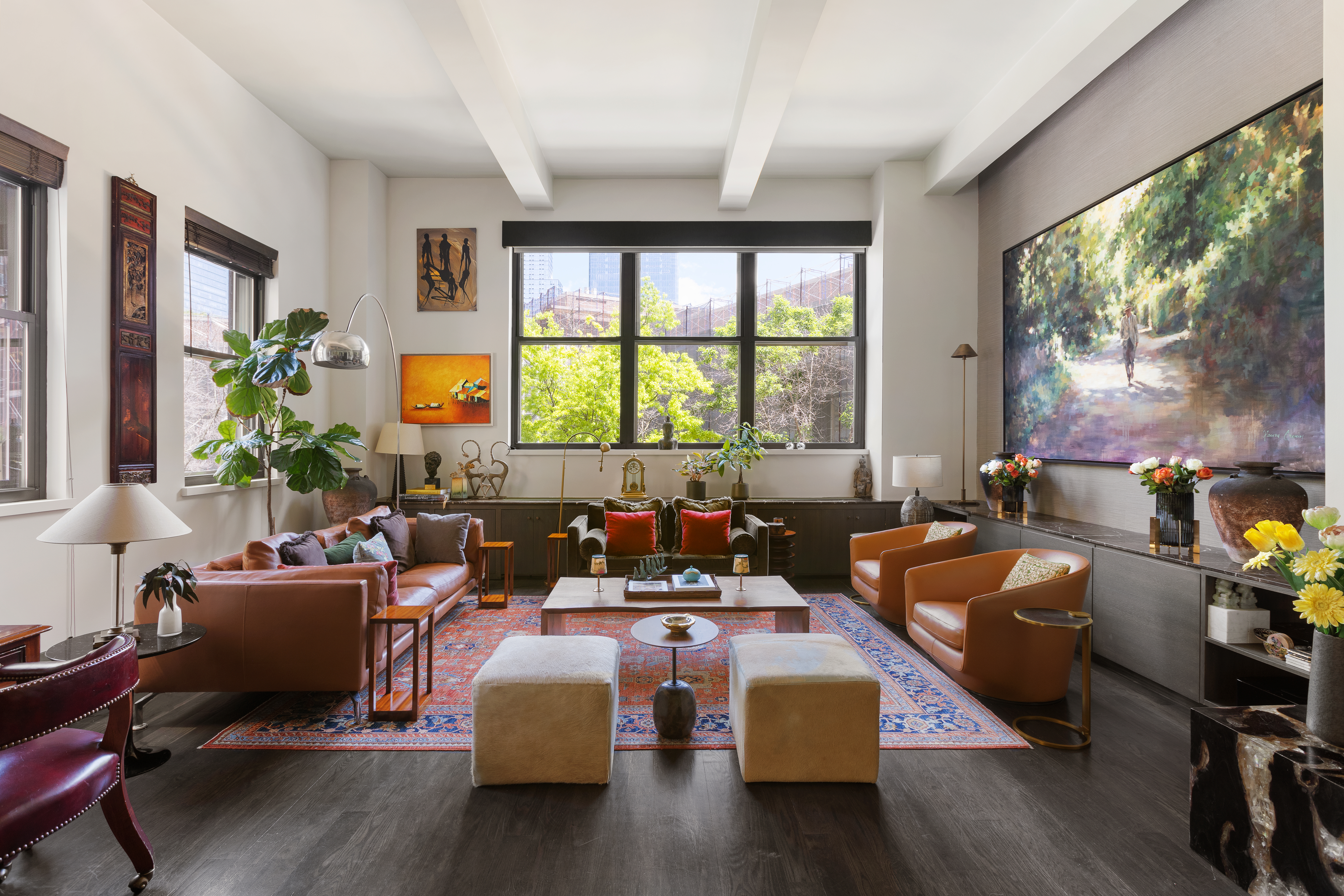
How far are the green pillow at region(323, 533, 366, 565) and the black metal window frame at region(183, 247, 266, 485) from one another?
1.09 metres

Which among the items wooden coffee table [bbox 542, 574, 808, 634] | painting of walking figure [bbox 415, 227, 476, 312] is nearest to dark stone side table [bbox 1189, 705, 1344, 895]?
wooden coffee table [bbox 542, 574, 808, 634]

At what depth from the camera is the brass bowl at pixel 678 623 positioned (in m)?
3.19

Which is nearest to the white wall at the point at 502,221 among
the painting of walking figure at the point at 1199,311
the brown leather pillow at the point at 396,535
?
the brown leather pillow at the point at 396,535

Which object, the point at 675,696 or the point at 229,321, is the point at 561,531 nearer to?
the point at 229,321

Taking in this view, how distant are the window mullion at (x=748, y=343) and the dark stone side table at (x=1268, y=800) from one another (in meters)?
5.16

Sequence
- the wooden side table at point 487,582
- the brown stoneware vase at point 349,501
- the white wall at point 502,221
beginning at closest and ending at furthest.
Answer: the wooden side table at point 487,582, the brown stoneware vase at point 349,501, the white wall at point 502,221

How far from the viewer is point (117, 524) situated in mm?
2723

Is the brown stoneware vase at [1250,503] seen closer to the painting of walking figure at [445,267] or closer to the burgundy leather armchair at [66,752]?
the burgundy leather armchair at [66,752]

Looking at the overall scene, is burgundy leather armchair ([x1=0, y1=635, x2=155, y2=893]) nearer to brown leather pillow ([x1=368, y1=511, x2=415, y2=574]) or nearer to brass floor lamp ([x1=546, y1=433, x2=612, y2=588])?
brown leather pillow ([x1=368, y1=511, x2=415, y2=574])

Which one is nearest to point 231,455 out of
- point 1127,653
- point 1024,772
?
point 1024,772

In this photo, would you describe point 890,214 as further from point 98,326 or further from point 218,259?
point 98,326

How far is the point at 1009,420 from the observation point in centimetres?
595

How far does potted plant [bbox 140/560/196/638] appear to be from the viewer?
283 centimetres

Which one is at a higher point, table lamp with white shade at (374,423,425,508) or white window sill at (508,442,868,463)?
table lamp with white shade at (374,423,425,508)
